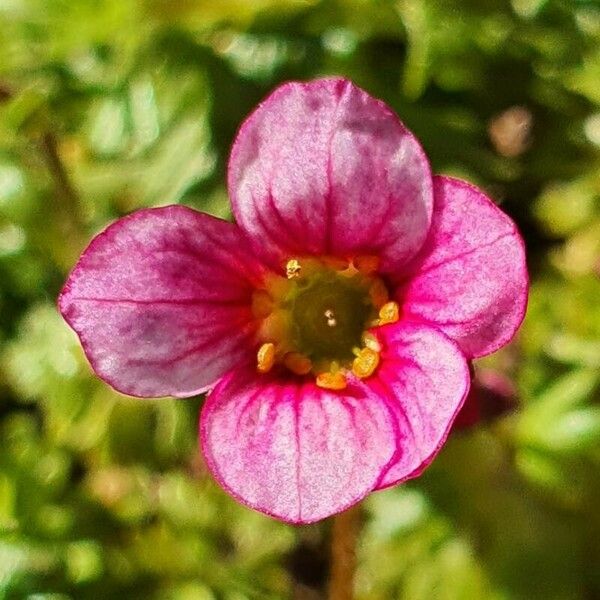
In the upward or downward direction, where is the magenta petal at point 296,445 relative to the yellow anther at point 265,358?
upward

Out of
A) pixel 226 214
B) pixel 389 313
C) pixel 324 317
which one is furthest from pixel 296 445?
pixel 226 214

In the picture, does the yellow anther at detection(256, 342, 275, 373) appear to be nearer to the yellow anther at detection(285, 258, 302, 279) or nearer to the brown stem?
the yellow anther at detection(285, 258, 302, 279)

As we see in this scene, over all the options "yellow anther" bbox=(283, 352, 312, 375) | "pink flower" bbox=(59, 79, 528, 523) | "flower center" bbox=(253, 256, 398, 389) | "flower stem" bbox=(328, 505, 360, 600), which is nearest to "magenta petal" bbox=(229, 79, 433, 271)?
"pink flower" bbox=(59, 79, 528, 523)

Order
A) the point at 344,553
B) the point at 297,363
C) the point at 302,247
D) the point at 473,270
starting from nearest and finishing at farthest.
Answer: the point at 473,270 → the point at 302,247 → the point at 297,363 → the point at 344,553

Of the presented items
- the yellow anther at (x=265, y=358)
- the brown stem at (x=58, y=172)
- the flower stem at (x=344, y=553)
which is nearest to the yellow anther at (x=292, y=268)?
the yellow anther at (x=265, y=358)

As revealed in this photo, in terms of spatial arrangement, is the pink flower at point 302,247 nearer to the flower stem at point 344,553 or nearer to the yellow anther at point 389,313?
the yellow anther at point 389,313

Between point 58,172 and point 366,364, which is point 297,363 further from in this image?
point 58,172
